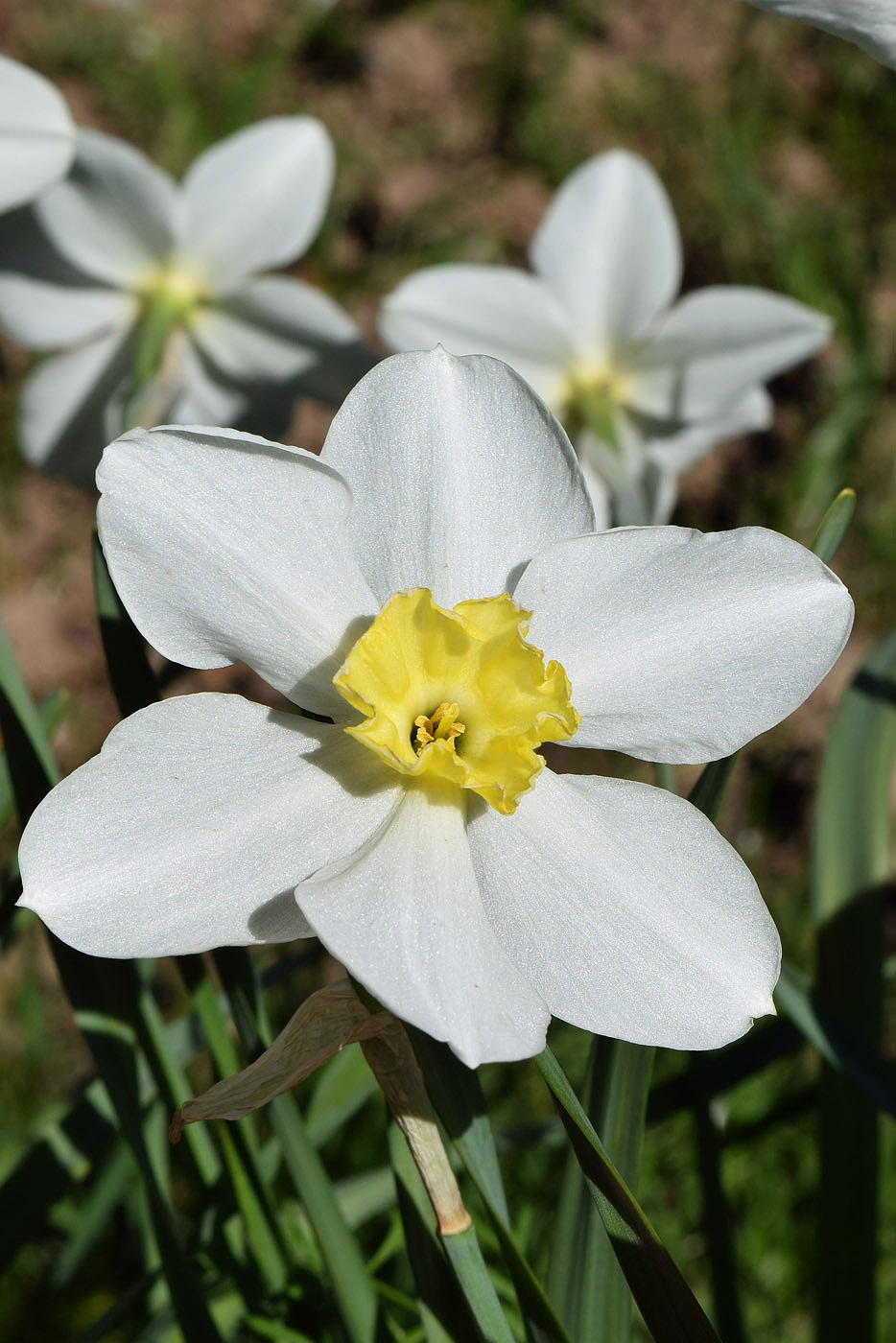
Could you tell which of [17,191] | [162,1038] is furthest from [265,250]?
[162,1038]

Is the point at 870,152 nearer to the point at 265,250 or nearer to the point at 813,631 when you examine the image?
the point at 265,250

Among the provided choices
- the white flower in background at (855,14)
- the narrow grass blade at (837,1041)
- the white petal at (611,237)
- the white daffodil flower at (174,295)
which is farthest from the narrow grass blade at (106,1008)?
the white petal at (611,237)

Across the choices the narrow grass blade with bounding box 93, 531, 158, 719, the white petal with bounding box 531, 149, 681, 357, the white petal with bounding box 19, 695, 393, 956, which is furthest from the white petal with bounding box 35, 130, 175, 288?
the white petal with bounding box 19, 695, 393, 956

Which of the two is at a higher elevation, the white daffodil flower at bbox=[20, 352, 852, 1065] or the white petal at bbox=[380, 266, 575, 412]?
the white daffodil flower at bbox=[20, 352, 852, 1065]

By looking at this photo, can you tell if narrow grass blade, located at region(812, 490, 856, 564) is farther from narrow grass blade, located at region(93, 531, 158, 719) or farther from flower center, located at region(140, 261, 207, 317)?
flower center, located at region(140, 261, 207, 317)

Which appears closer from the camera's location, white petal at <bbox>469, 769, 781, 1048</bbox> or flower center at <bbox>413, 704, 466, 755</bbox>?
white petal at <bbox>469, 769, 781, 1048</bbox>

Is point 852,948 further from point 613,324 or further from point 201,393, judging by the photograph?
point 201,393

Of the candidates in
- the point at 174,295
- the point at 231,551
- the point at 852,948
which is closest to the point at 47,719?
the point at 231,551
